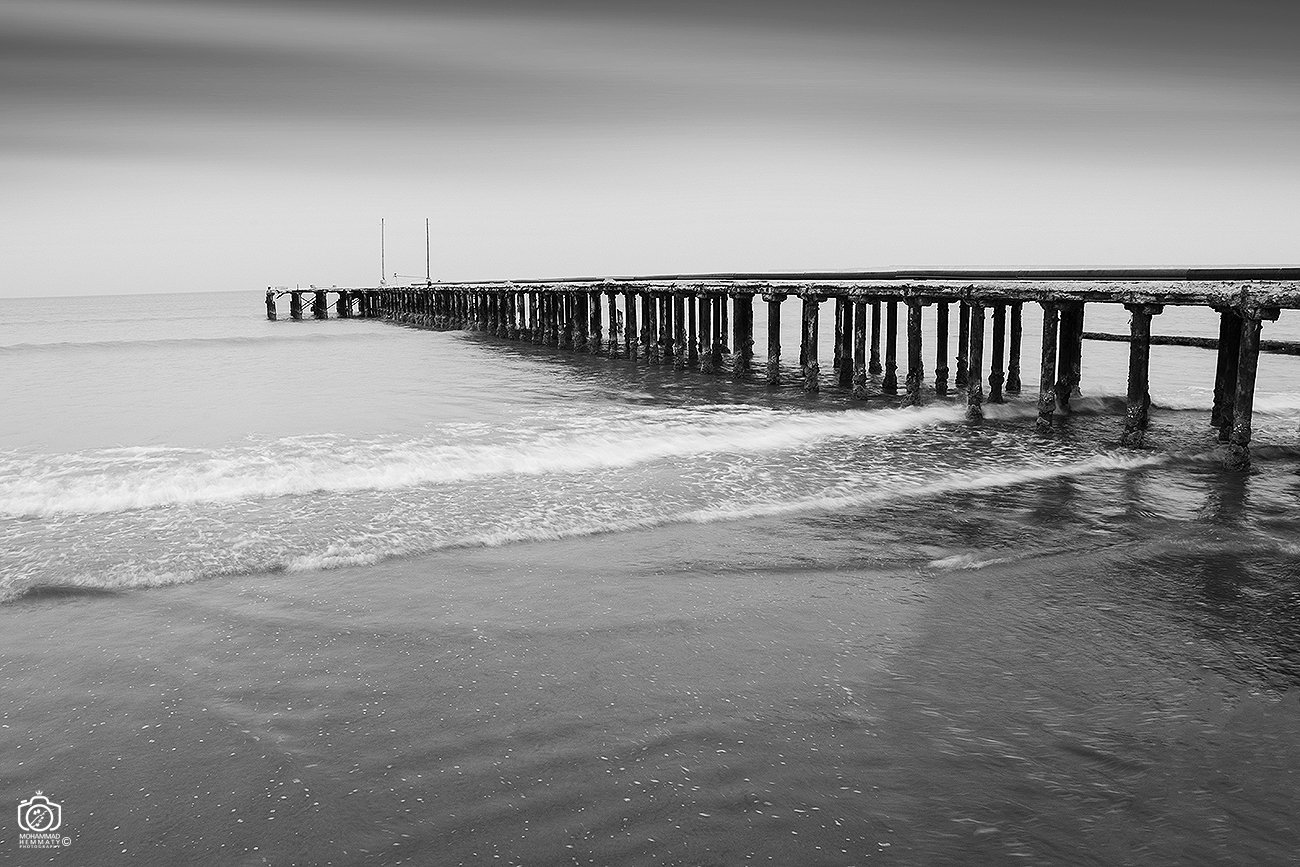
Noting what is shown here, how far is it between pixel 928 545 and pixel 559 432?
498 cm

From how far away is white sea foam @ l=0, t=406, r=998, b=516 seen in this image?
6691 mm

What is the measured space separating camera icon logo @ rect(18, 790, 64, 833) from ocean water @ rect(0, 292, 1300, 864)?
0.16ft

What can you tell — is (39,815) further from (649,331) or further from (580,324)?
Result: (580,324)

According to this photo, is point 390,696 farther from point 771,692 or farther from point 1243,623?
point 1243,623

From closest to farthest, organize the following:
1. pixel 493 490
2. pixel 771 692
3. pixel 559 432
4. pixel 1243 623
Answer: pixel 771 692 < pixel 1243 623 < pixel 493 490 < pixel 559 432

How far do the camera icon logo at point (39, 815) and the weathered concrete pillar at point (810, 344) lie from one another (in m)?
12.3

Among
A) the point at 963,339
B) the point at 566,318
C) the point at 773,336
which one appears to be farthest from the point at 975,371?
the point at 566,318

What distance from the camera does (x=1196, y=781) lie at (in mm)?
2662

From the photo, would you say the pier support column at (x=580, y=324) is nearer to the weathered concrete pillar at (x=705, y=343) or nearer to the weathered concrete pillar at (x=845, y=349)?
the weathered concrete pillar at (x=705, y=343)

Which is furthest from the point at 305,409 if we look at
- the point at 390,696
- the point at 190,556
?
the point at 390,696

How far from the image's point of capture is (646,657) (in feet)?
11.9

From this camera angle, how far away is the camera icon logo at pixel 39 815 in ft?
8.25

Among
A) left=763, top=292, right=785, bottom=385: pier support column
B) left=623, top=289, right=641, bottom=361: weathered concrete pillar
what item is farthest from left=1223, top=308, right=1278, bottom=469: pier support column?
left=623, top=289, right=641, bottom=361: weathered concrete pillar

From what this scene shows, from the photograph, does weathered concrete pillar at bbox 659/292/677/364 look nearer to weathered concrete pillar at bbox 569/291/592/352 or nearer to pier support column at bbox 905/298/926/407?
weathered concrete pillar at bbox 569/291/592/352
